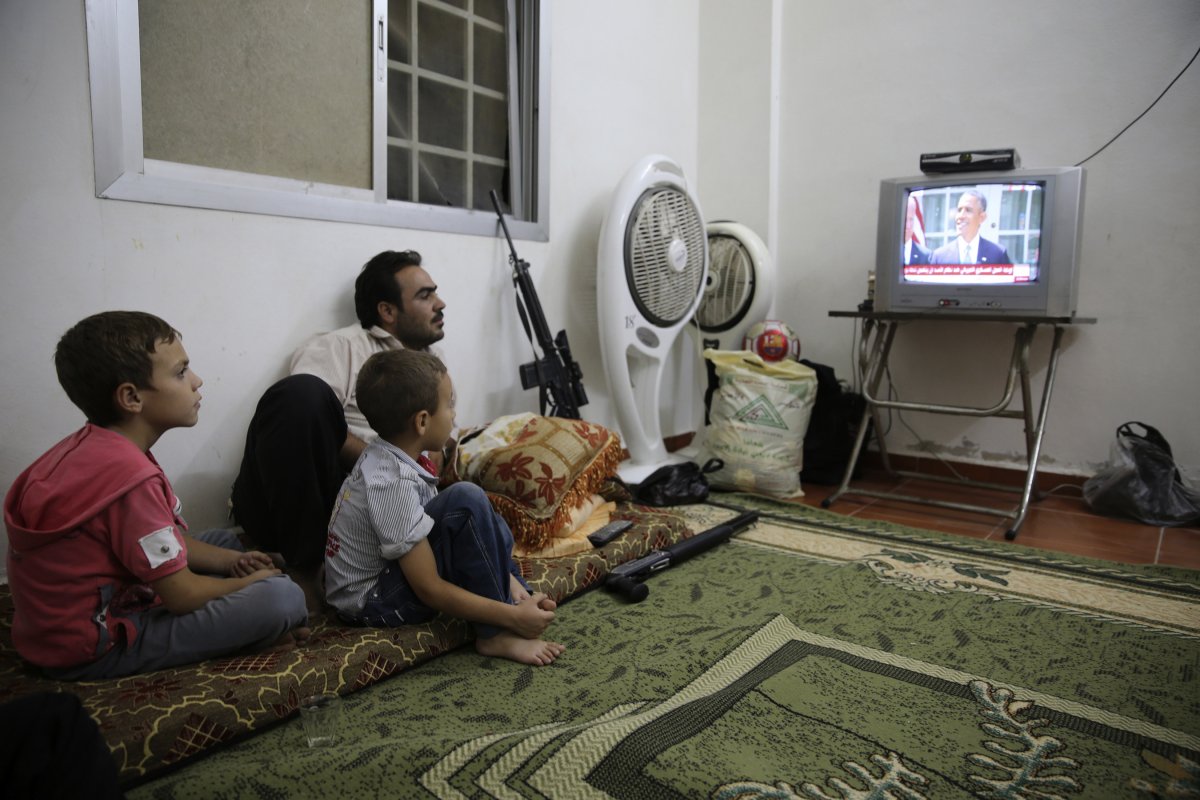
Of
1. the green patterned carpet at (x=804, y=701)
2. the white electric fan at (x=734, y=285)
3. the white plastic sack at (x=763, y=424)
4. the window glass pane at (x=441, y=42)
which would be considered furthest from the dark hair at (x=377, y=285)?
the white electric fan at (x=734, y=285)

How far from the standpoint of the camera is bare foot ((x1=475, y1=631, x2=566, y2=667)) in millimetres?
1548

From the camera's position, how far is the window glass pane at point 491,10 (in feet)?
9.14

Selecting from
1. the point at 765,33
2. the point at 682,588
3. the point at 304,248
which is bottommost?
the point at 682,588

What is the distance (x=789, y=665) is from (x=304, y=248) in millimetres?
1645

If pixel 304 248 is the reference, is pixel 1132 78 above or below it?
above

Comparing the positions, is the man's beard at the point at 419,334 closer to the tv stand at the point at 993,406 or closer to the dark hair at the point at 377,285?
the dark hair at the point at 377,285

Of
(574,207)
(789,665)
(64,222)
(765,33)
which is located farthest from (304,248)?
(765,33)

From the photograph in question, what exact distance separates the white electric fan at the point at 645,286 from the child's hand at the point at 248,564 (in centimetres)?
153

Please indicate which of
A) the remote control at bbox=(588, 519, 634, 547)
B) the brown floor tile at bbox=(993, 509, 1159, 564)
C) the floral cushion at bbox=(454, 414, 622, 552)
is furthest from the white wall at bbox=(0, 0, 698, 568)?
the brown floor tile at bbox=(993, 509, 1159, 564)

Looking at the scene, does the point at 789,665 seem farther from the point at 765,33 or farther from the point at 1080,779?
the point at 765,33

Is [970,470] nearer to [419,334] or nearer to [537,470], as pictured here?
Result: [537,470]

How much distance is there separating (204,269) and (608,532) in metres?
1.25

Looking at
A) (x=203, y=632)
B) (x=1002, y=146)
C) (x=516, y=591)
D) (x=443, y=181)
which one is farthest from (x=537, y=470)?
(x=1002, y=146)

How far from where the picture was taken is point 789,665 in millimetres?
1512
